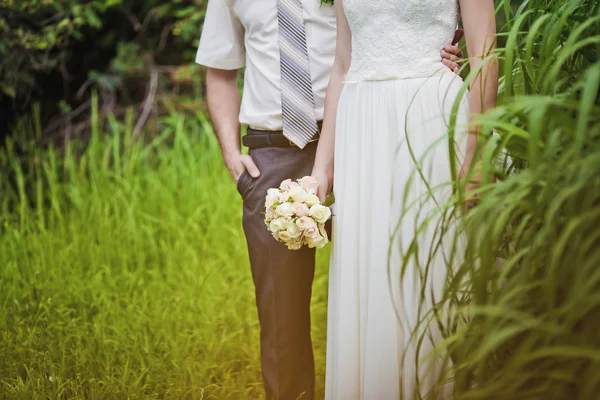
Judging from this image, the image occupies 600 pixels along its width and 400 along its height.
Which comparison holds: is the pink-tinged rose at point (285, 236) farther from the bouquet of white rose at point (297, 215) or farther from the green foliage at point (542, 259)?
the green foliage at point (542, 259)

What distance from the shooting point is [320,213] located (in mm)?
2088

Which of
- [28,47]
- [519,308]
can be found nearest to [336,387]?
[519,308]

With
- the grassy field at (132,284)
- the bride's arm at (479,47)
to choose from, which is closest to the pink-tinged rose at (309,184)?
the bride's arm at (479,47)

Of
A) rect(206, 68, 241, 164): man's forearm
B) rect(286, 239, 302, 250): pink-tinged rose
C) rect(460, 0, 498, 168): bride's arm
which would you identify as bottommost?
rect(286, 239, 302, 250): pink-tinged rose

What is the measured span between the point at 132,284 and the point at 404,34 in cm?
199

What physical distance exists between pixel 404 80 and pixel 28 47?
3.31 m

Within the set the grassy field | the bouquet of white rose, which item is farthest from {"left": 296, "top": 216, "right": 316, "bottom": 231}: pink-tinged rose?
the grassy field

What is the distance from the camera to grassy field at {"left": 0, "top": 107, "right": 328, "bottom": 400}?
2.75 metres

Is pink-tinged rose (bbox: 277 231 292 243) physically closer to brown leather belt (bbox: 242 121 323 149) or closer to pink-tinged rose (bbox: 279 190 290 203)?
pink-tinged rose (bbox: 279 190 290 203)

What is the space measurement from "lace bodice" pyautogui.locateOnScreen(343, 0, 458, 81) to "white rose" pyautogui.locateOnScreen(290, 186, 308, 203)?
0.39m

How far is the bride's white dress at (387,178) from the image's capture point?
77.2 inches

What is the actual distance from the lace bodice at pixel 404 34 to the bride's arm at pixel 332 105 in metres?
0.14

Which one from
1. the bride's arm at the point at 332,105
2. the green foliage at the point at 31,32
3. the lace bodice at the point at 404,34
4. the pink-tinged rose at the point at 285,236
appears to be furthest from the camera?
the green foliage at the point at 31,32

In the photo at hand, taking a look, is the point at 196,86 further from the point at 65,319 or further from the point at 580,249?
the point at 580,249
